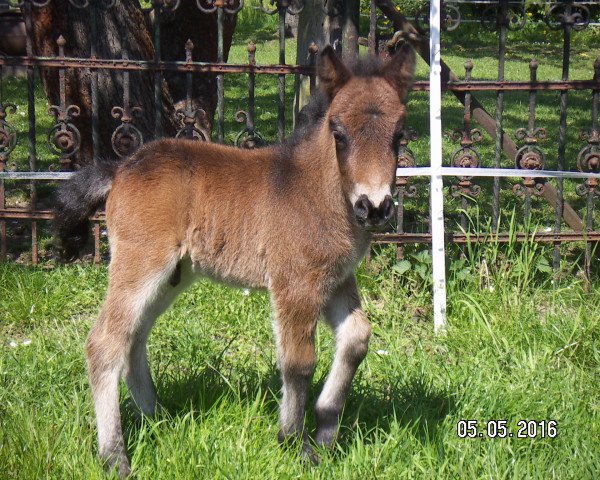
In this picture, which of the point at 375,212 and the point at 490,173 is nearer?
the point at 375,212

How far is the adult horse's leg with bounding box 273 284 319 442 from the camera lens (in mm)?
3840

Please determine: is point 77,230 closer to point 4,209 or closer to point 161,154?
point 161,154

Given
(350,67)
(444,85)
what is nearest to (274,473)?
(350,67)

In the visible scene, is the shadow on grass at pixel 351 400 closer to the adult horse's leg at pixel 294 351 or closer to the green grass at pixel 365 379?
the green grass at pixel 365 379

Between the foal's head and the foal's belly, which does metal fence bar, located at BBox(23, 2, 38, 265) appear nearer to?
the foal's belly

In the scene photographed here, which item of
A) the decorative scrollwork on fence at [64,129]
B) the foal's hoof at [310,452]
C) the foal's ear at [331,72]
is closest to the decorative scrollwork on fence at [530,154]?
the foal's ear at [331,72]

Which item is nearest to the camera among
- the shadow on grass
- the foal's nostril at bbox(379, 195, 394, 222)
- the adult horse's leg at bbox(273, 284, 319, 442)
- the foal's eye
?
the foal's nostril at bbox(379, 195, 394, 222)

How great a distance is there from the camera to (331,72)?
378cm

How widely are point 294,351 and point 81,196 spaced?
1330 mm

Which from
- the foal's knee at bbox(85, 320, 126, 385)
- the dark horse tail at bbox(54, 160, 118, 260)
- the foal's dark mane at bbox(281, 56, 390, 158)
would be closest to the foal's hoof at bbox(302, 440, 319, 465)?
the foal's knee at bbox(85, 320, 126, 385)

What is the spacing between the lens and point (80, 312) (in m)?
5.68

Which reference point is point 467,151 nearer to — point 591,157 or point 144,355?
point 591,157

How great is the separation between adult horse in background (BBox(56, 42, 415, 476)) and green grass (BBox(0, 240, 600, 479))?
9.5 inches

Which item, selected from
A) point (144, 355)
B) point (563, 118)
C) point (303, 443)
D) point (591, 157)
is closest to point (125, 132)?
point (144, 355)
